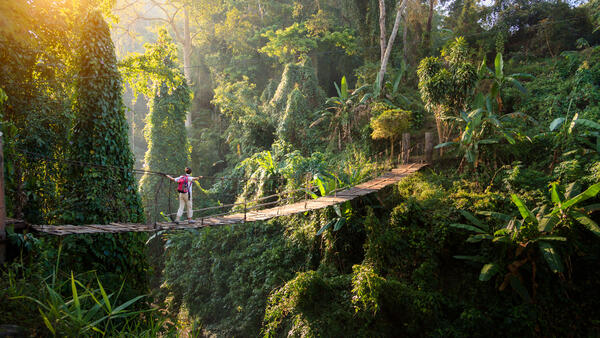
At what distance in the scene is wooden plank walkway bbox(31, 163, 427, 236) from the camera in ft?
11.2

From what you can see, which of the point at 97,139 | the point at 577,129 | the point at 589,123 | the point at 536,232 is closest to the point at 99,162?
the point at 97,139

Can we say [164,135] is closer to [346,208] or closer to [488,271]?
[346,208]

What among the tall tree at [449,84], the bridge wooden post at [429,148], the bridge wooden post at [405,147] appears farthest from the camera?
the bridge wooden post at [405,147]

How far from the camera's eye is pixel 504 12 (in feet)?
35.8

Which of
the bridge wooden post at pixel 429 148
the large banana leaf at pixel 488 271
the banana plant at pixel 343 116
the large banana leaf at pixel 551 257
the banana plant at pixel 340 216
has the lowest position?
the large banana leaf at pixel 488 271

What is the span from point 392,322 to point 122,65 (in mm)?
6979

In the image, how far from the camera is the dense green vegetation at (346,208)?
3848mm

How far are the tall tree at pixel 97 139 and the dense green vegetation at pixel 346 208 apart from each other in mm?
23

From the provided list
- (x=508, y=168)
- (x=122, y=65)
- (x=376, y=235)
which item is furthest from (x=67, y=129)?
(x=508, y=168)

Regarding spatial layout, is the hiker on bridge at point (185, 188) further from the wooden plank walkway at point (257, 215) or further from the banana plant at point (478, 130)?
the banana plant at point (478, 130)

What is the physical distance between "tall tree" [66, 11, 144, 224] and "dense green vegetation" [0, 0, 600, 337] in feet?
0.07

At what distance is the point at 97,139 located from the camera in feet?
15.5

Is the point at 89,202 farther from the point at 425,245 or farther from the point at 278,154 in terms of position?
the point at 278,154

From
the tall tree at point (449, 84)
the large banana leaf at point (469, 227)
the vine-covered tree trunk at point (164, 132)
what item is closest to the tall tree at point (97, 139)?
the large banana leaf at point (469, 227)
